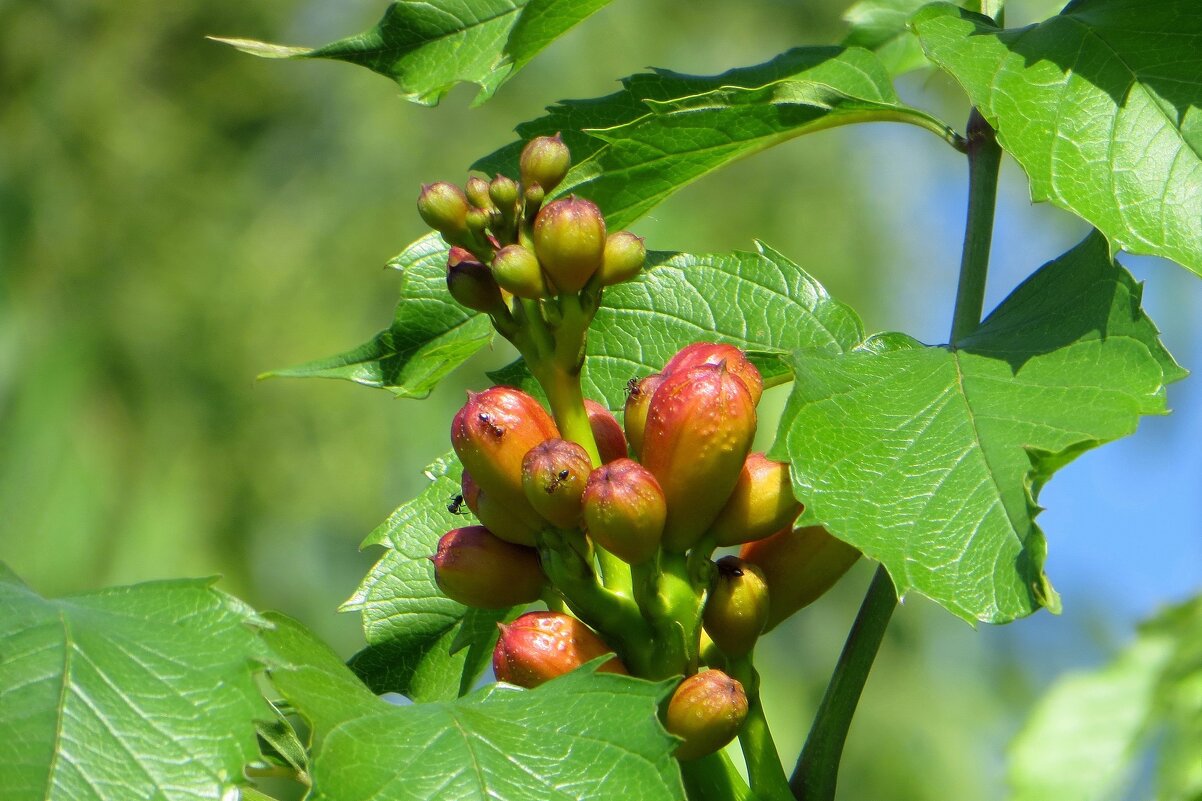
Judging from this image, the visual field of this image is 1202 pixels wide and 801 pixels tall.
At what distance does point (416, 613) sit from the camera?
1.26m

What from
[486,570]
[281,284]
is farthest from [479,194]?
[281,284]

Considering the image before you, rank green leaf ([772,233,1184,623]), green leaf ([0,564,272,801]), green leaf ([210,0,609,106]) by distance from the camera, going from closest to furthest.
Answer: green leaf ([0,564,272,801]) → green leaf ([772,233,1184,623]) → green leaf ([210,0,609,106])

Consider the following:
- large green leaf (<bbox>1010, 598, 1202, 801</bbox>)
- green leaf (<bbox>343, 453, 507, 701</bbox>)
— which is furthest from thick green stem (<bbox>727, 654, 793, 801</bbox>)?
large green leaf (<bbox>1010, 598, 1202, 801</bbox>)

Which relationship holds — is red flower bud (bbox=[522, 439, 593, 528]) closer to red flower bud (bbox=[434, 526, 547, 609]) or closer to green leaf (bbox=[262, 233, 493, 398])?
red flower bud (bbox=[434, 526, 547, 609])

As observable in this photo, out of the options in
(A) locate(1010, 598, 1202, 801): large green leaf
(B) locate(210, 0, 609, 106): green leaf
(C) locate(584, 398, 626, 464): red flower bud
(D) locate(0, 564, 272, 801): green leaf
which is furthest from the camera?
(A) locate(1010, 598, 1202, 801): large green leaf

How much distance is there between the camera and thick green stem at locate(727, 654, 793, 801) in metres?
1.02

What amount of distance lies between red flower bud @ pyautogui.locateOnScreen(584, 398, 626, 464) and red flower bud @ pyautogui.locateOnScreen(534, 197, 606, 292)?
159mm

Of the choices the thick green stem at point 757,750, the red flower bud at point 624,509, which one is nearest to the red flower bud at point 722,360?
the red flower bud at point 624,509

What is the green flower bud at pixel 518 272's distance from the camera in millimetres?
952

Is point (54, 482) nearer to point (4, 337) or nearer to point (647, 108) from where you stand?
point (4, 337)

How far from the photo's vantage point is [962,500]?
94cm

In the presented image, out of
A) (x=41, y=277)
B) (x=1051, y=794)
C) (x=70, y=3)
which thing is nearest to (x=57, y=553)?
(x=41, y=277)

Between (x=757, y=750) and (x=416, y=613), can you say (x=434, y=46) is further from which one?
(x=757, y=750)

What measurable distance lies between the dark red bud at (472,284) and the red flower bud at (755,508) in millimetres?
248
